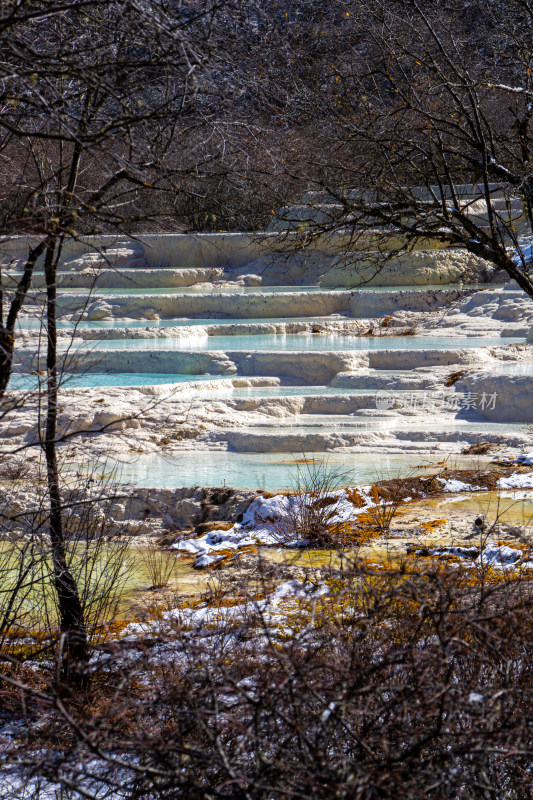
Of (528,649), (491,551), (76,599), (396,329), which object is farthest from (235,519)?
(396,329)

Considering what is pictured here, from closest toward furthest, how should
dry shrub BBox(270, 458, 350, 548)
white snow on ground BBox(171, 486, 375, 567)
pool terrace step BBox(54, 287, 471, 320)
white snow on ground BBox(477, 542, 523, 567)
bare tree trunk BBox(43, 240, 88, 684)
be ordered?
1. bare tree trunk BBox(43, 240, 88, 684)
2. white snow on ground BBox(477, 542, 523, 567)
3. dry shrub BBox(270, 458, 350, 548)
4. white snow on ground BBox(171, 486, 375, 567)
5. pool terrace step BBox(54, 287, 471, 320)

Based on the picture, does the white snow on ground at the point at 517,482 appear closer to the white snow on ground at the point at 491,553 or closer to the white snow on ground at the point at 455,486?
A: the white snow on ground at the point at 455,486

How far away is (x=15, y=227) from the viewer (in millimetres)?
3043

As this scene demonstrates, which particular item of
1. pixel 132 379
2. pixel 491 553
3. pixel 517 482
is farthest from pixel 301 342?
pixel 491 553

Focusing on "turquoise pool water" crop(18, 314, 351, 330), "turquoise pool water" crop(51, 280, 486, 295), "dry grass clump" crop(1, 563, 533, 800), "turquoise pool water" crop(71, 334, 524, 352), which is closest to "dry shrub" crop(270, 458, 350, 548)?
"dry grass clump" crop(1, 563, 533, 800)

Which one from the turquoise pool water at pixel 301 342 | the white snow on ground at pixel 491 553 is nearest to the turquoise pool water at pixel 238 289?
the turquoise pool water at pixel 301 342

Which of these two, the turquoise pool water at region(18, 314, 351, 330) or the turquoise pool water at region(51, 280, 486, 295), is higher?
the turquoise pool water at region(51, 280, 486, 295)

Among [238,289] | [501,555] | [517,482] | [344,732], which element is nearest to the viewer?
[344,732]

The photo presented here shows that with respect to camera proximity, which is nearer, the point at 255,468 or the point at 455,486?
the point at 455,486

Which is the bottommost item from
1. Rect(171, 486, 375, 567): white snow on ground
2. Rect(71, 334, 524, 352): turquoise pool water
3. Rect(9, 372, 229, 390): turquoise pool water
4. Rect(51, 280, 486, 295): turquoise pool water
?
Rect(171, 486, 375, 567): white snow on ground

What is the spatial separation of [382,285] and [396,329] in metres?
4.22

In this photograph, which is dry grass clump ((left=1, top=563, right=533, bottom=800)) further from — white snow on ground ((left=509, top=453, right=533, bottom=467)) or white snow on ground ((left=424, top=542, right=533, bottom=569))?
white snow on ground ((left=509, top=453, right=533, bottom=467))

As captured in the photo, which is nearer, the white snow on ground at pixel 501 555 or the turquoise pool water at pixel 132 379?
the white snow on ground at pixel 501 555

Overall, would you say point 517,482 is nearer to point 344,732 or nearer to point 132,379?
point 344,732
